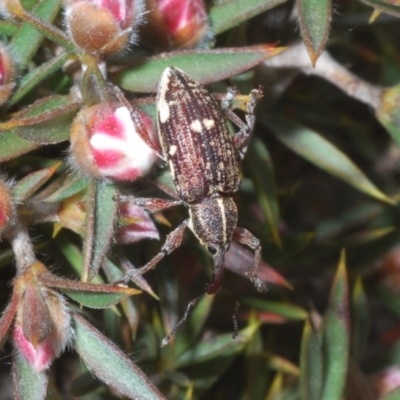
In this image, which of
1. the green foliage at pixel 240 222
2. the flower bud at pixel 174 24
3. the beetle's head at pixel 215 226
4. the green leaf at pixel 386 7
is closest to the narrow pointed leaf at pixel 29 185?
the green foliage at pixel 240 222

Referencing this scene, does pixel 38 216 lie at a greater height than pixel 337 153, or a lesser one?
greater

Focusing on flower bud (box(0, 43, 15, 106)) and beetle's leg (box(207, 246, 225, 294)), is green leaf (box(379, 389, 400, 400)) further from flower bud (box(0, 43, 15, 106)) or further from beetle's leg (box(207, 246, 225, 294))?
flower bud (box(0, 43, 15, 106))

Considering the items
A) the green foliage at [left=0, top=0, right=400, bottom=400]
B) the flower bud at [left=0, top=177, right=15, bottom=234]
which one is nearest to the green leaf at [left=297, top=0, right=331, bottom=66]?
the green foliage at [left=0, top=0, right=400, bottom=400]

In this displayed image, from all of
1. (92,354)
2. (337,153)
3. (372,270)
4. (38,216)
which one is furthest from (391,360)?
(38,216)

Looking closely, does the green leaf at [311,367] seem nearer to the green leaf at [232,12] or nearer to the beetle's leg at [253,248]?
the beetle's leg at [253,248]

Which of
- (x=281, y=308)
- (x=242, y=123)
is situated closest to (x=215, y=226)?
(x=242, y=123)

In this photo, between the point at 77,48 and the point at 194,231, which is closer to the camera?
the point at 77,48

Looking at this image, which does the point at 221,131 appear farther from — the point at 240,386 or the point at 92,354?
the point at 240,386

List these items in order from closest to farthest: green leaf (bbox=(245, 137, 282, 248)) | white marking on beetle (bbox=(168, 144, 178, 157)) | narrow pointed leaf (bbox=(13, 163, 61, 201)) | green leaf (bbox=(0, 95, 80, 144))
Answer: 1. green leaf (bbox=(0, 95, 80, 144))
2. narrow pointed leaf (bbox=(13, 163, 61, 201))
3. white marking on beetle (bbox=(168, 144, 178, 157))
4. green leaf (bbox=(245, 137, 282, 248))
